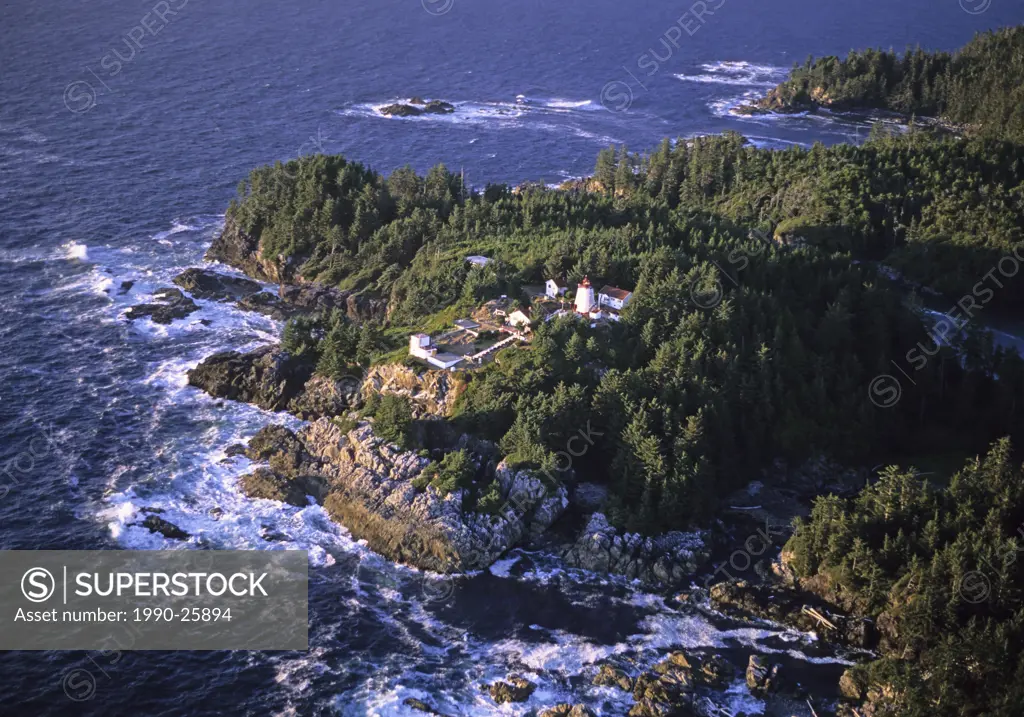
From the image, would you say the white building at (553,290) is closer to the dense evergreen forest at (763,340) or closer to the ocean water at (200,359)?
the dense evergreen forest at (763,340)

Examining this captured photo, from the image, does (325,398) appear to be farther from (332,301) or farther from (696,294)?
(696,294)

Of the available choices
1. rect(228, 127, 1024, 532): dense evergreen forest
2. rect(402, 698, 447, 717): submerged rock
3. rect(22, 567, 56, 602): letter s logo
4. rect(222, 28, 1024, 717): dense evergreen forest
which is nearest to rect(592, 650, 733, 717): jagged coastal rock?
rect(222, 28, 1024, 717): dense evergreen forest

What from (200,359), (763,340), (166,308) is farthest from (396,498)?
(166,308)

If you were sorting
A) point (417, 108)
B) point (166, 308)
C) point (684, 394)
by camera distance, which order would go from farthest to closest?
point (417, 108) < point (166, 308) < point (684, 394)

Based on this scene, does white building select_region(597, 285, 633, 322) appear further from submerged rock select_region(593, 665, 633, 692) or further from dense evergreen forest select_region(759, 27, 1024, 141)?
dense evergreen forest select_region(759, 27, 1024, 141)

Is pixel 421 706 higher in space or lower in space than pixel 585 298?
lower

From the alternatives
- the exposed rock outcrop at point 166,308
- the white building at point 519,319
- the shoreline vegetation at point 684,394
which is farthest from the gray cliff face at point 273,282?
the white building at point 519,319

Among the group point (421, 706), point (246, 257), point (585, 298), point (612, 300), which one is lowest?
point (421, 706)
